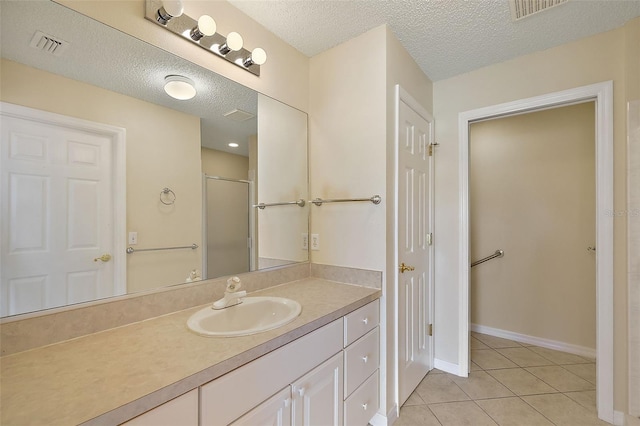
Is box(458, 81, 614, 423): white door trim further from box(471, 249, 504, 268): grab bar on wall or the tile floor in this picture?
box(471, 249, 504, 268): grab bar on wall

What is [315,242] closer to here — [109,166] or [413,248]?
[413,248]

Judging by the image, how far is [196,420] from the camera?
2.47 ft

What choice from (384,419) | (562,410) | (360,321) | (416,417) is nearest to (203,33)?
(360,321)

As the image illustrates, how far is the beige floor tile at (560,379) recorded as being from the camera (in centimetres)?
198

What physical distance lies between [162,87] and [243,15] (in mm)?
694

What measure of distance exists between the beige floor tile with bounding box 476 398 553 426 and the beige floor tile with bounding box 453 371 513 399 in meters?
0.06

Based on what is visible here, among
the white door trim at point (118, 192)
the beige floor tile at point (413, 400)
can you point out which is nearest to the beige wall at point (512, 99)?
the beige floor tile at point (413, 400)

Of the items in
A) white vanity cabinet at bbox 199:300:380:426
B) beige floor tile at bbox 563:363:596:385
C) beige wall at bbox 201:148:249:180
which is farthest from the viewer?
beige floor tile at bbox 563:363:596:385

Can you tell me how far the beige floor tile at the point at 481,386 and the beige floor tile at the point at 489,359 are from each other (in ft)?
0.50

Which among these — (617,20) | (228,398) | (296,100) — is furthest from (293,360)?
A: (617,20)

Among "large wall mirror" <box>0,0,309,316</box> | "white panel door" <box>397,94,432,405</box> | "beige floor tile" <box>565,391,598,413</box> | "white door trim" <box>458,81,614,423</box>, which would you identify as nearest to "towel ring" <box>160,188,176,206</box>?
"large wall mirror" <box>0,0,309,316</box>

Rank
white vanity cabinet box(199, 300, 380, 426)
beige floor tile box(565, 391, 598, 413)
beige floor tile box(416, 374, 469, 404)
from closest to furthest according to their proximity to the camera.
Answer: white vanity cabinet box(199, 300, 380, 426)
beige floor tile box(565, 391, 598, 413)
beige floor tile box(416, 374, 469, 404)

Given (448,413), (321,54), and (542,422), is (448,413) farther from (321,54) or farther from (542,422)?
(321,54)

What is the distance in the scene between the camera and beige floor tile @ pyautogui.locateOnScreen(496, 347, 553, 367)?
232cm
